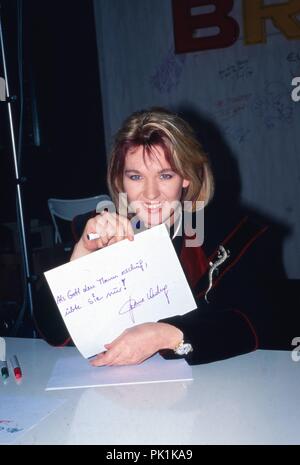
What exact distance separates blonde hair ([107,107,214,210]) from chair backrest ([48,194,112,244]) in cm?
185

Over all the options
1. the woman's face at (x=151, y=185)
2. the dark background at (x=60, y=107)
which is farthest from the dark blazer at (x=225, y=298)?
the dark background at (x=60, y=107)

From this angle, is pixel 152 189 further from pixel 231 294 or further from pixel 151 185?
pixel 231 294

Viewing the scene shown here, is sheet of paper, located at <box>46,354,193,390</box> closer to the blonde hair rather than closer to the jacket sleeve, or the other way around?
the jacket sleeve

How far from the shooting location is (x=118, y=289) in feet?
3.28

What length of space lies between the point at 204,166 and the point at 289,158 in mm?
2624

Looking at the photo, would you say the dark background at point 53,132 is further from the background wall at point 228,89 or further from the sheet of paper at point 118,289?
the sheet of paper at point 118,289

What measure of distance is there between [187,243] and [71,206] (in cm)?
203

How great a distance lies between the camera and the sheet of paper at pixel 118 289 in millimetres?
966

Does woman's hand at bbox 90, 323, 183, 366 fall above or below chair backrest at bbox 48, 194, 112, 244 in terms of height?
above

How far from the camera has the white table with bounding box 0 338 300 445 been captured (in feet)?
2.28

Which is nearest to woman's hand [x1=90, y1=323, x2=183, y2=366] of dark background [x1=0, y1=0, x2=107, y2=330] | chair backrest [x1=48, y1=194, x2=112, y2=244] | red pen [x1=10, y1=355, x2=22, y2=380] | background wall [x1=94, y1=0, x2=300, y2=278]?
red pen [x1=10, y1=355, x2=22, y2=380]
